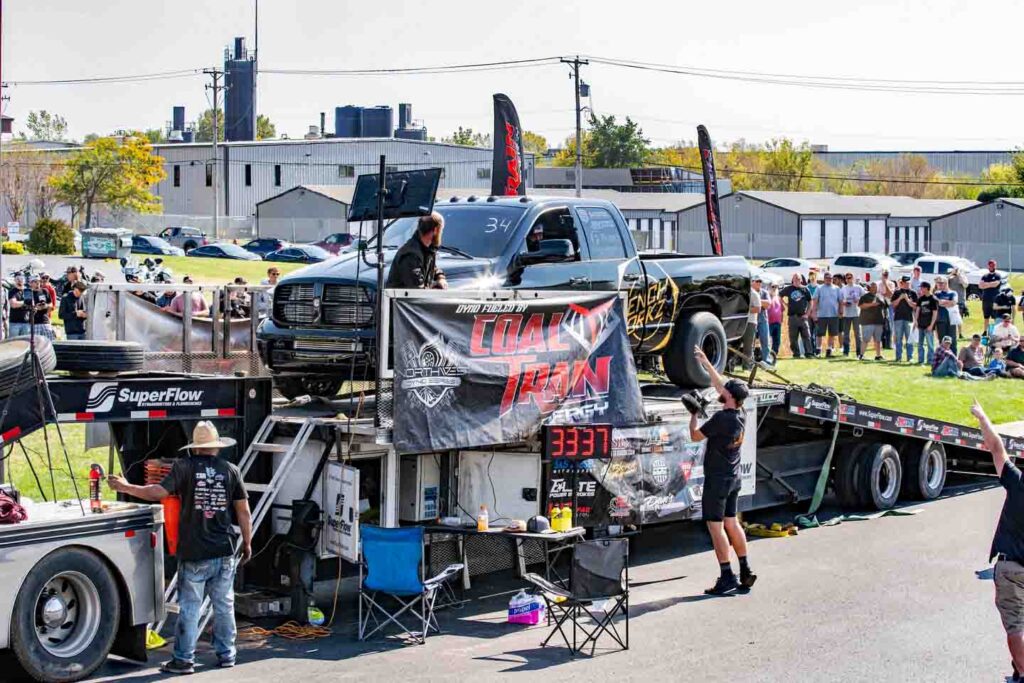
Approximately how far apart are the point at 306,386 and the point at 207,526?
3.54 metres

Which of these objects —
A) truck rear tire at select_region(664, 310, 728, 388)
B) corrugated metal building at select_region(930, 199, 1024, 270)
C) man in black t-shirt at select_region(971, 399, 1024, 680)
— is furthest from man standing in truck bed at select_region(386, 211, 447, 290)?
corrugated metal building at select_region(930, 199, 1024, 270)

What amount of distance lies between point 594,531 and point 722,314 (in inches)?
163

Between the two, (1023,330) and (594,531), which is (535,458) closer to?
(594,531)

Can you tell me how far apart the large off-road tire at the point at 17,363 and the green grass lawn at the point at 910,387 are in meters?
15.5

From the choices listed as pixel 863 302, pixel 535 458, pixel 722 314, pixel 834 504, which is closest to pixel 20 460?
pixel 535 458

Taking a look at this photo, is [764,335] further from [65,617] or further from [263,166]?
[263,166]

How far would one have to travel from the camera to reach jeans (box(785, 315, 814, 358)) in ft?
89.5

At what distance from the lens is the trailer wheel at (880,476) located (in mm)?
15742

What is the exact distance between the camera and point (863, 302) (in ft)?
90.7

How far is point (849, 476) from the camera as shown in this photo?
15836mm

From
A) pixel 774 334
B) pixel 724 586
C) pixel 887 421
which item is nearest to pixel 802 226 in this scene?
pixel 774 334

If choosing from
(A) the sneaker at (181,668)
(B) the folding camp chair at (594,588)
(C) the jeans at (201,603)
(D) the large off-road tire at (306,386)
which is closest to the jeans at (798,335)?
(D) the large off-road tire at (306,386)

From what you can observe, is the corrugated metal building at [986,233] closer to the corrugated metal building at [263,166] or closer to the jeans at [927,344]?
the corrugated metal building at [263,166]

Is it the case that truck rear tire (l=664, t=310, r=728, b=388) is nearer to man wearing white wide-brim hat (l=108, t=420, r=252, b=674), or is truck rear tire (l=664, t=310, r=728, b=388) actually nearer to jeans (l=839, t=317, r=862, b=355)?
man wearing white wide-brim hat (l=108, t=420, r=252, b=674)
